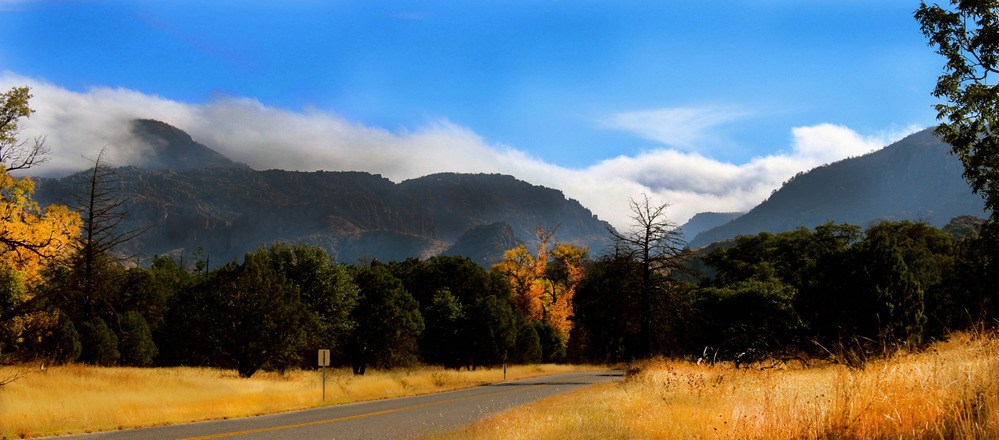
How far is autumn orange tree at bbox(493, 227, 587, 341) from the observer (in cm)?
7575

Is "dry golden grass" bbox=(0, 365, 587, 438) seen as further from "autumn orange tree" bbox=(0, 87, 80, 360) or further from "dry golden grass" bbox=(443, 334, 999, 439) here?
"dry golden grass" bbox=(443, 334, 999, 439)

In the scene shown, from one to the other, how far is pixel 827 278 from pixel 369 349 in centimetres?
3572

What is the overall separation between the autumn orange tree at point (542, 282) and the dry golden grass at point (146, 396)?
1464 inches

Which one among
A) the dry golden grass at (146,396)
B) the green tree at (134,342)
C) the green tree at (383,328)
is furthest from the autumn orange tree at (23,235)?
the green tree at (383,328)

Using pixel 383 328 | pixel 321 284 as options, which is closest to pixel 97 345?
pixel 321 284

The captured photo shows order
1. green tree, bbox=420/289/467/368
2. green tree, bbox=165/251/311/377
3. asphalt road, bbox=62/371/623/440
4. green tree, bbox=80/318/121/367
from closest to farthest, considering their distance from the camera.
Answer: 1. asphalt road, bbox=62/371/623/440
2. green tree, bbox=165/251/311/377
3. green tree, bbox=80/318/121/367
4. green tree, bbox=420/289/467/368

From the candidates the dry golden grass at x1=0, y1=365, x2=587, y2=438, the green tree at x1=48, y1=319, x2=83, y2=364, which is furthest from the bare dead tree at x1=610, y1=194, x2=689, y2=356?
the green tree at x1=48, y1=319, x2=83, y2=364

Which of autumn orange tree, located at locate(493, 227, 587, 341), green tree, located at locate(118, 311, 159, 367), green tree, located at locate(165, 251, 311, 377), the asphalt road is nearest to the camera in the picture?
the asphalt road

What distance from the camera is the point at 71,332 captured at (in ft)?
132

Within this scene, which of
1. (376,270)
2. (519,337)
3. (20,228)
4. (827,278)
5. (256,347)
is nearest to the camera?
(20,228)

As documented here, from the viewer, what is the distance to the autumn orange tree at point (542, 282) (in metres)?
75.8

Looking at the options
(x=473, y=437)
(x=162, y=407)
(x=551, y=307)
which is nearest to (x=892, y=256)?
(x=473, y=437)

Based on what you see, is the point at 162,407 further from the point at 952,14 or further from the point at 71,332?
the point at 952,14

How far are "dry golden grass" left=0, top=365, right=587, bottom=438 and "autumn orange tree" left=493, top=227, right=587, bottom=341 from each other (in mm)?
37182
